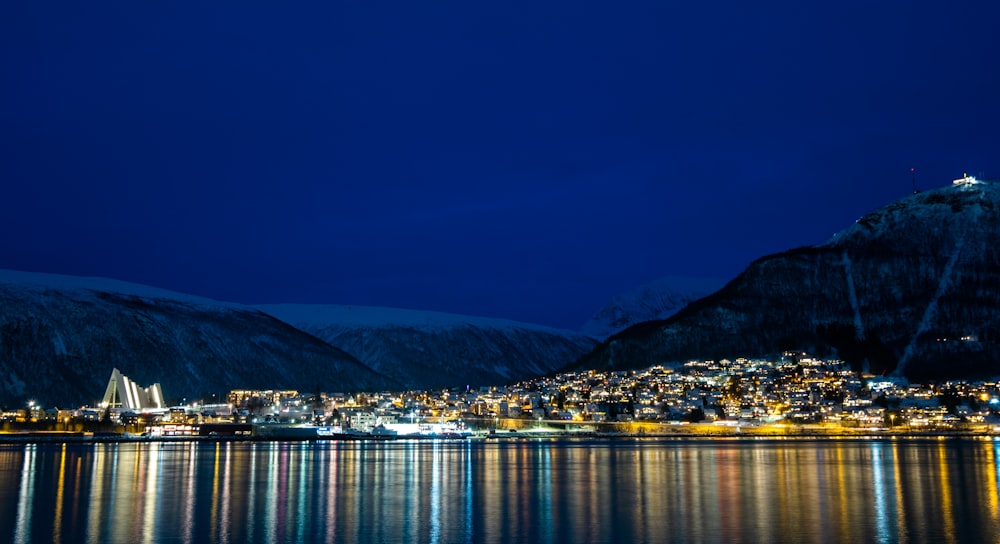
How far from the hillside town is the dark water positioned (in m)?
77.2

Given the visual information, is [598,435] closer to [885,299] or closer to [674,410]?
[674,410]

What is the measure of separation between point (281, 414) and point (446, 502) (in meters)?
158

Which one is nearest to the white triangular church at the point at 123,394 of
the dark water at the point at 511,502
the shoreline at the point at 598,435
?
the shoreline at the point at 598,435

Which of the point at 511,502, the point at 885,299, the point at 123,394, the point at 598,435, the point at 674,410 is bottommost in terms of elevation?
the point at 511,502

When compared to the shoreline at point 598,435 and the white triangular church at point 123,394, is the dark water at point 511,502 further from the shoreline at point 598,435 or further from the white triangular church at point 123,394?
the white triangular church at point 123,394

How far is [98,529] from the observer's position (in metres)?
34.6

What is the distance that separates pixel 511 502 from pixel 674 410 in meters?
127

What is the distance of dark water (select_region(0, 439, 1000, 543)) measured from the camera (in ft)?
110

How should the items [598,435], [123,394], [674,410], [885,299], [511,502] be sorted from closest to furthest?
[511,502]
[598,435]
[674,410]
[885,299]
[123,394]

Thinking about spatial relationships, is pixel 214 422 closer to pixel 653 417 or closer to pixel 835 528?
pixel 653 417

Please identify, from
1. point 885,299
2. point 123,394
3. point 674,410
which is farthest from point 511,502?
point 123,394

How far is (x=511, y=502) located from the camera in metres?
44.6

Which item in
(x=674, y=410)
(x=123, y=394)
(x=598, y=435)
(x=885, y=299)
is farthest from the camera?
(x=123, y=394)

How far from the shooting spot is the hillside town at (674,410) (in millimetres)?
148000
